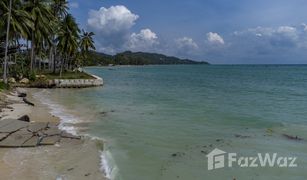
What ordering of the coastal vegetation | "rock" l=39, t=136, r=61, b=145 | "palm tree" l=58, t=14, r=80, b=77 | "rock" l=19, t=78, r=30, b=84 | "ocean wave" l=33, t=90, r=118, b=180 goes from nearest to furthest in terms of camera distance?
"ocean wave" l=33, t=90, r=118, b=180 → "rock" l=39, t=136, r=61, b=145 → the coastal vegetation → "rock" l=19, t=78, r=30, b=84 → "palm tree" l=58, t=14, r=80, b=77

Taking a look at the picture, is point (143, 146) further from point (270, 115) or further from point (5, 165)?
point (270, 115)

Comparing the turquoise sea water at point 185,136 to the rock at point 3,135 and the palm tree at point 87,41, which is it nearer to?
the rock at point 3,135

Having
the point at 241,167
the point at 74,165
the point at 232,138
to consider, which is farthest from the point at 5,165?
the point at 232,138

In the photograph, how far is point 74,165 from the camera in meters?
9.55

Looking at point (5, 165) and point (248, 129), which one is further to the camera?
point (248, 129)

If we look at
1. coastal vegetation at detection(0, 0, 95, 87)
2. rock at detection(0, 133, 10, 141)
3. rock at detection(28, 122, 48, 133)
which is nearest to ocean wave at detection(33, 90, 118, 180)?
rock at detection(28, 122, 48, 133)

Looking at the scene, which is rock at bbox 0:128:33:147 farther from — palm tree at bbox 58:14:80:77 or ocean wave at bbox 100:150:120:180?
palm tree at bbox 58:14:80:77

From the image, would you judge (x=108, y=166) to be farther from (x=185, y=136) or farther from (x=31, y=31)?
(x=31, y=31)

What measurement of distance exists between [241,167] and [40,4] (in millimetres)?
36611

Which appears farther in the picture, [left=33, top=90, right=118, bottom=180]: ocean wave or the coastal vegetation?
the coastal vegetation

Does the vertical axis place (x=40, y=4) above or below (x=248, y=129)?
above

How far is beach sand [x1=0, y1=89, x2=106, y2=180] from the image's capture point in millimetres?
8719

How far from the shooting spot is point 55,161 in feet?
32.3

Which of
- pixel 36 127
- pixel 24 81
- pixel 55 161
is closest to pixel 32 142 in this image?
pixel 36 127
